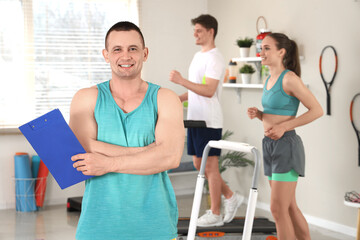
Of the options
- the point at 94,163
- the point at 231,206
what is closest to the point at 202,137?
the point at 231,206

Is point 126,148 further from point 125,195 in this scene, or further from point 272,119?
point 272,119

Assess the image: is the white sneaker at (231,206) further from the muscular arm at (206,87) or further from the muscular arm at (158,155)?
the muscular arm at (158,155)

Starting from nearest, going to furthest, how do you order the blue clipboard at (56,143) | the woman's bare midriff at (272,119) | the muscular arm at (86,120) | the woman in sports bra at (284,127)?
the blue clipboard at (56,143) → the muscular arm at (86,120) → the woman in sports bra at (284,127) → the woman's bare midriff at (272,119)

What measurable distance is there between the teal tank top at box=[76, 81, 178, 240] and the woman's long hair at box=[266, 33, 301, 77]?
182 cm

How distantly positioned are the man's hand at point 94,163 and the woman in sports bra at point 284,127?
5.62 feet

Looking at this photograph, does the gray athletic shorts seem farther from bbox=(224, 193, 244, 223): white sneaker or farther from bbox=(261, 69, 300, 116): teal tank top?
bbox=(224, 193, 244, 223): white sneaker

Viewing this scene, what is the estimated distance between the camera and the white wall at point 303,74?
418 cm

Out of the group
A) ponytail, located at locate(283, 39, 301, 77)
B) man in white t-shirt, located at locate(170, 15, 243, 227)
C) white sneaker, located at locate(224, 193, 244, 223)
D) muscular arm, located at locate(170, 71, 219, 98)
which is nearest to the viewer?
ponytail, located at locate(283, 39, 301, 77)

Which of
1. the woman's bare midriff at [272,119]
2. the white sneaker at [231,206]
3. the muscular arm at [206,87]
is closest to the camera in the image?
the woman's bare midriff at [272,119]

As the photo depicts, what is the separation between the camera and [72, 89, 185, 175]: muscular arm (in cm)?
170

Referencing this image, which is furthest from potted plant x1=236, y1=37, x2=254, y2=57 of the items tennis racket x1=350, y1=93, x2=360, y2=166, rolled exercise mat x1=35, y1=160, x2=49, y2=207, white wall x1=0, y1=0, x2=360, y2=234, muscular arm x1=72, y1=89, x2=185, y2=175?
muscular arm x1=72, y1=89, x2=185, y2=175

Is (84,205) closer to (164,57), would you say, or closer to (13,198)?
(13,198)

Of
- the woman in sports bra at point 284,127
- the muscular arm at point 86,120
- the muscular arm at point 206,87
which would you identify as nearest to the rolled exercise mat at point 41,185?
the muscular arm at point 206,87

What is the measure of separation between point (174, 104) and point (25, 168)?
378 centimetres
